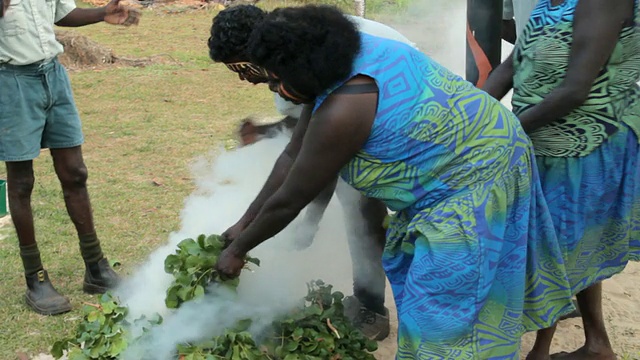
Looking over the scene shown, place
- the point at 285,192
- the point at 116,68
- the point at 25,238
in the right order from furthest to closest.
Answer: the point at 116,68 < the point at 25,238 < the point at 285,192

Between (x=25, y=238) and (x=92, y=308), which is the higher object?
(x=92, y=308)

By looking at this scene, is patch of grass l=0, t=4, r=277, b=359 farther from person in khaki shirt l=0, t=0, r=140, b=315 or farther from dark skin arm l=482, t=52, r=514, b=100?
dark skin arm l=482, t=52, r=514, b=100

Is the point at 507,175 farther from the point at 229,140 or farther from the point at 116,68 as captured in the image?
the point at 116,68

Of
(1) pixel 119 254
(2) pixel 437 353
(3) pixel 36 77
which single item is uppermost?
(3) pixel 36 77

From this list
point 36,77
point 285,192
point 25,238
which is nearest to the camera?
point 285,192

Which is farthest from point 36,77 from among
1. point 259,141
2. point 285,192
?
point 285,192

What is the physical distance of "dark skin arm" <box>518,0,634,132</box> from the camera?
257 cm

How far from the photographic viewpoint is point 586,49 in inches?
103

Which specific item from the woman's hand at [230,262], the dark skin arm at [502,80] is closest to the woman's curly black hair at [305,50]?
the woman's hand at [230,262]

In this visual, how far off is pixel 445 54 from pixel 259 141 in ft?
13.8

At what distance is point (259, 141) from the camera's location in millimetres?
3715

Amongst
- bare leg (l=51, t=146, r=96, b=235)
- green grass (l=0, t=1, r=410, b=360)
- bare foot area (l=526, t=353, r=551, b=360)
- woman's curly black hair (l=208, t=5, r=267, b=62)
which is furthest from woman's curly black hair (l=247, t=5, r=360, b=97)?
green grass (l=0, t=1, r=410, b=360)

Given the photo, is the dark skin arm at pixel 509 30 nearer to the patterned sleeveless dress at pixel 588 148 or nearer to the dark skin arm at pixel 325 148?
the patterned sleeveless dress at pixel 588 148

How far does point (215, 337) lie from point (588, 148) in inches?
65.1
